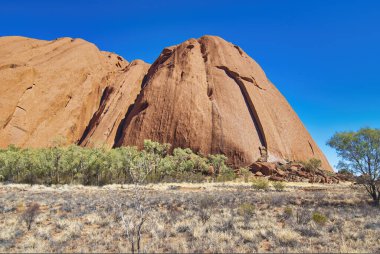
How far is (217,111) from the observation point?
66625mm

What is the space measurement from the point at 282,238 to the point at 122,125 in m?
68.7

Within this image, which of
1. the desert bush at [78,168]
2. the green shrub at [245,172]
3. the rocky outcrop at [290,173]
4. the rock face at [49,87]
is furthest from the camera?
the rock face at [49,87]

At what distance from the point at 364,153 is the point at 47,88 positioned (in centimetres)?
7495

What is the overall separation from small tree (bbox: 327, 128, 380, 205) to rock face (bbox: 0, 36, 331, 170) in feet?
118

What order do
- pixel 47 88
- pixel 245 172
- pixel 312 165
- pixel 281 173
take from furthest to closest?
pixel 47 88 < pixel 312 165 < pixel 281 173 < pixel 245 172

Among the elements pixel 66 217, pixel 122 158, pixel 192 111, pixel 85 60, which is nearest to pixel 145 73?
pixel 85 60

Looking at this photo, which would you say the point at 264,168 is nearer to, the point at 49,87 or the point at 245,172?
the point at 245,172

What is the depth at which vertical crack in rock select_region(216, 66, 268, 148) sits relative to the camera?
6650 centimetres

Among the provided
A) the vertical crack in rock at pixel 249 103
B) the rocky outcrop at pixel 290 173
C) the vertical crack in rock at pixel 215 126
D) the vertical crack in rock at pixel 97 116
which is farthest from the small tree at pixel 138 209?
the vertical crack in rock at pixel 97 116

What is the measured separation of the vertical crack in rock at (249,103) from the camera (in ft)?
218

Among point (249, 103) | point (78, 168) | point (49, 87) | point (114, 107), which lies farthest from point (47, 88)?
point (249, 103)

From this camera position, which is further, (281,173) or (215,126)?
(215,126)

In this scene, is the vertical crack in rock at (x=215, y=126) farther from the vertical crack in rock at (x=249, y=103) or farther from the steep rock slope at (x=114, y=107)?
the steep rock slope at (x=114, y=107)

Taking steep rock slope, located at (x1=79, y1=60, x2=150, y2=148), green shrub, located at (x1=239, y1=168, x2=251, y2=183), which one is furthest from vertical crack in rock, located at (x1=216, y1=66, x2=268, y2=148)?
steep rock slope, located at (x1=79, y1=60, x2=150, y2=148)
